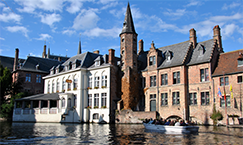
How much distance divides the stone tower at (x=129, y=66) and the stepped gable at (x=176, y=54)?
4.72m

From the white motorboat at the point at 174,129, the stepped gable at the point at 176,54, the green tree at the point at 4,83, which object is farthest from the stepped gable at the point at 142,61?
the green tree at the point at 4,83

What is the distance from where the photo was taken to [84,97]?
4059 centimetres

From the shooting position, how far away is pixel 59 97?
4153 cm

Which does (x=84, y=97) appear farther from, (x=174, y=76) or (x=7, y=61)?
(x=7, y=61)

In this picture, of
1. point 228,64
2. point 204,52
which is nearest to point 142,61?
point 204,52

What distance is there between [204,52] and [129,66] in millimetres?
11982

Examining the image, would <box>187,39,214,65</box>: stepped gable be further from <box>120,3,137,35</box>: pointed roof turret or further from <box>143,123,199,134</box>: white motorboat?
<box>143,123,199,134</box>: white motorboat

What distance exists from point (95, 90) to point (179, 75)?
46.3ft

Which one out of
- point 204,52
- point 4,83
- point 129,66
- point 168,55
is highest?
point 168,55

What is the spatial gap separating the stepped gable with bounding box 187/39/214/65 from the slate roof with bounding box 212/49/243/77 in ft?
6.18

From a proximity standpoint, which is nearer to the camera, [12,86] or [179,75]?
[179,75]

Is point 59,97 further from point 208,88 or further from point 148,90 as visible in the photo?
point 208,88

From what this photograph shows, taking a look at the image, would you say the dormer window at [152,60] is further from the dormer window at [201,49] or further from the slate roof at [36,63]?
the slate roof at [36,63]

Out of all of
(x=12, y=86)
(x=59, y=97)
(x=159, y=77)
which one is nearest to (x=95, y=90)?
(x=59, y=97)
